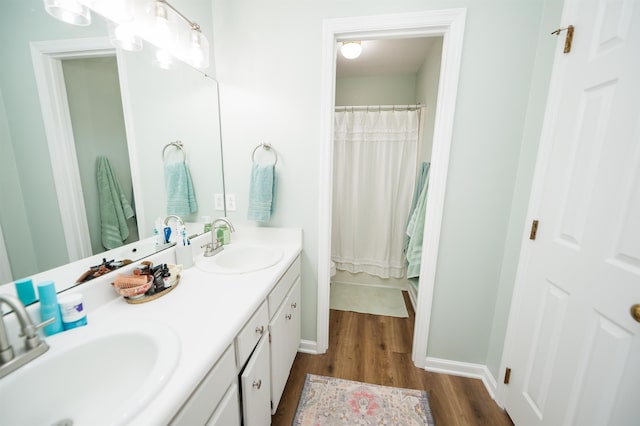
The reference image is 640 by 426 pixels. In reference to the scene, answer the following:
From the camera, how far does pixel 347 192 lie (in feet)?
8.75

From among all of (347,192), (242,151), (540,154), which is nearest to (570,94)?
(540,154)

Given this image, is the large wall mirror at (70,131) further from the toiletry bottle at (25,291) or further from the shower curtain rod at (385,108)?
the shower curtain rod at (385,108)

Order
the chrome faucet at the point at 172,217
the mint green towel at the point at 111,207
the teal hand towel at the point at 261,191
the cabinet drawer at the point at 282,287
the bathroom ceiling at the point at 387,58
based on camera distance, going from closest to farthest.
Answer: the mint green towel at the point at 111,207 → the cabinet drawer at the point at 282,287 → the chrome faucet at the point at 172,217 → the teal hand towel at the point at 261,191 → the bathroom ceiling at the point at 387,58

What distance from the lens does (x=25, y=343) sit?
0.59 metres

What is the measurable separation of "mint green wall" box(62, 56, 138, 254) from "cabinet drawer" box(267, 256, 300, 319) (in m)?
0.72

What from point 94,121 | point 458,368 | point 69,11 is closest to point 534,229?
point 458,368

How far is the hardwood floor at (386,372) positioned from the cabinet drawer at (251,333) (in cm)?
67

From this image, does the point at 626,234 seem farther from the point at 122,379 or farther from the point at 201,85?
the point at 201,85

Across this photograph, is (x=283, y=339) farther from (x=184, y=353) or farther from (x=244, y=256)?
(x=184, y=353)

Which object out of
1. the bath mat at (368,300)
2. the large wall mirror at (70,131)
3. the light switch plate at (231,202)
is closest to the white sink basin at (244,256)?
the light switch plate at (231,202)

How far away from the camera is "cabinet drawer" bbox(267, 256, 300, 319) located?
1111 millimetres

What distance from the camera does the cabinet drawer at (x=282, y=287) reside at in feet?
3.65

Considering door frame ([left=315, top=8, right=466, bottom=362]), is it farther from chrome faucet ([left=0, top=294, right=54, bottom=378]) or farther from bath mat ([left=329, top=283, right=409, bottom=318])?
chrome faucet ([left=0, top=294, right=54, bottom=378])

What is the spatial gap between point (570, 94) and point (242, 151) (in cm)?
169
